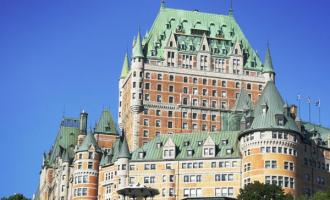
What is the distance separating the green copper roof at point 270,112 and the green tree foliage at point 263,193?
1982 cm

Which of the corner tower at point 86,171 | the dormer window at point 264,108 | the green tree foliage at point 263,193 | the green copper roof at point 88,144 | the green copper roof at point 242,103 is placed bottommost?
the green tree foliage at point 263,193

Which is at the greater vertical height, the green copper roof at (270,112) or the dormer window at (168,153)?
the green copper roof at (270,112)

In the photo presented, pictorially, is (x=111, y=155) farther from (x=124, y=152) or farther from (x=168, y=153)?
(x=168, y=153)

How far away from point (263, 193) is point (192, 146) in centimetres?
3218

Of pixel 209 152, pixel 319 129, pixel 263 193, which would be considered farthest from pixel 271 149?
pixel 319 129

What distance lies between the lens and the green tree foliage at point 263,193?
481 feet

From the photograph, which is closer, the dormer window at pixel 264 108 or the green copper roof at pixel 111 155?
the dormer window at pixel 264 108

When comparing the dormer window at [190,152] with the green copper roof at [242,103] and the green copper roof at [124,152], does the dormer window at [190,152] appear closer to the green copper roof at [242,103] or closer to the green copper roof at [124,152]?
the green copper roof at [124,152]

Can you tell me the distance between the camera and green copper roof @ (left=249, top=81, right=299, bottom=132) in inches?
6585

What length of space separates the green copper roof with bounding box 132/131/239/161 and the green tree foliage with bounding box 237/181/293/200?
21961mm

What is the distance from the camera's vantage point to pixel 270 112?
170m

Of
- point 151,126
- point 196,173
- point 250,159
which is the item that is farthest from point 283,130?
point 151,126

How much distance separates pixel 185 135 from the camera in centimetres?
18188

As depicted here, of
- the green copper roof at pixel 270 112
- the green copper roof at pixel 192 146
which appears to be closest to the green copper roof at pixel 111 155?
the green copper roof at pixel 192 146
